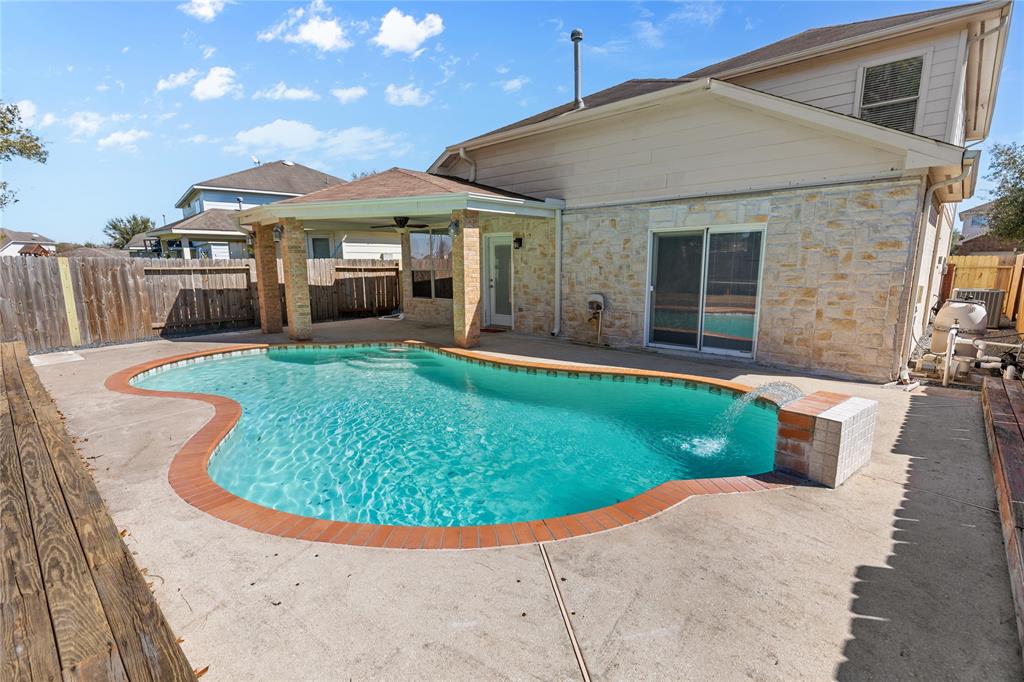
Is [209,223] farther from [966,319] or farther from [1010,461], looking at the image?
[966,319]

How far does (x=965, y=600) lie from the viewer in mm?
2471

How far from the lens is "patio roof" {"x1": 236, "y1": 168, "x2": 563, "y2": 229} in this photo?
9094 millimetres

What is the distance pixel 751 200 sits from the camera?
315 inches

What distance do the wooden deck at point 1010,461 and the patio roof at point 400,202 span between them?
7.80m

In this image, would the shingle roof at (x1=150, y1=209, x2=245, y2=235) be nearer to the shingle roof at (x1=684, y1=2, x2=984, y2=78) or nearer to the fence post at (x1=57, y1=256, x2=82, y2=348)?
the fence post at (x1=57, y1=256, x2=82, y2=348)

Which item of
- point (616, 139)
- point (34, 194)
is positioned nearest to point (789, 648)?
point (616, 139)

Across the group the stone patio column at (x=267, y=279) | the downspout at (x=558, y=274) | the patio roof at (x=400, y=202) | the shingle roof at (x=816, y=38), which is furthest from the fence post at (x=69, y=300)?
the shingle roof at (x=816, y=38)

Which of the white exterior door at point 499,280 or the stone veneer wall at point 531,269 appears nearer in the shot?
the stone veneer wall at point 531,269

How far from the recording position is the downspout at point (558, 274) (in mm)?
10609

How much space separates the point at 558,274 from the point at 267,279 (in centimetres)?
752

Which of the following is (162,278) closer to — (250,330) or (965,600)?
(250,330)

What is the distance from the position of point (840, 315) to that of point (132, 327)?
47.5 ft

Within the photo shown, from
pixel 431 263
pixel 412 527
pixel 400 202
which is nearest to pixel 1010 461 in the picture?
pixel 412 527

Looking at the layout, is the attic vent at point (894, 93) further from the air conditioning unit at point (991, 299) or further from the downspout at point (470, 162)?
the air conditioning unit at point (991, 299)
